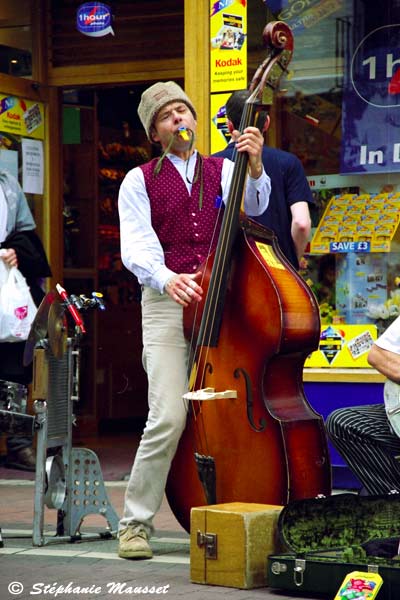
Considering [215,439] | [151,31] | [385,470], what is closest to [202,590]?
[215,439]

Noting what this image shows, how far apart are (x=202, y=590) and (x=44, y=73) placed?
5.44 m

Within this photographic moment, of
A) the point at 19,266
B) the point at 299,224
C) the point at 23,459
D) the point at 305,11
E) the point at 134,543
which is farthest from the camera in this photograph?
the point at 23,459

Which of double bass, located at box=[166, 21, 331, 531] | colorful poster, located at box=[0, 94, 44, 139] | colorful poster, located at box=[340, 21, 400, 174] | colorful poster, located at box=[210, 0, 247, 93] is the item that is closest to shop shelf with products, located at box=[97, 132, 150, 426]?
colorful poster, located at box=[0, 94, 44, 139]

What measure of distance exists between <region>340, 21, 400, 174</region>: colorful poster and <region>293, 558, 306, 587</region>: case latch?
3.49 metres

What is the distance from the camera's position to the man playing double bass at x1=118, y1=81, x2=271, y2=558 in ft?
18.0

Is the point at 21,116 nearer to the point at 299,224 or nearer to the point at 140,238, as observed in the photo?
the point at 299,224

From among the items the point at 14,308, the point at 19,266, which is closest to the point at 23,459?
the point at 14,308

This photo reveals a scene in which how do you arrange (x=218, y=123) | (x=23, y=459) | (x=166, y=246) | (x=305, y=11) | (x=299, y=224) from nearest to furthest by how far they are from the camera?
1. (x=166, y=246)
2. (x=299, y=224)
3. (x=218, y=123)
4. (x=305, y=11)
5. (x=23, y=459)

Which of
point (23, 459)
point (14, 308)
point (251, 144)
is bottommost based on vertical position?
point (23, 459)

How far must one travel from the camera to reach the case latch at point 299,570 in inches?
183

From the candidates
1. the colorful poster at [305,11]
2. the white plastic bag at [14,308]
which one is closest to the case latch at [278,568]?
the white plastic bag at [14,308]

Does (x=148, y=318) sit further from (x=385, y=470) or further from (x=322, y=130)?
(x=322, y=130)

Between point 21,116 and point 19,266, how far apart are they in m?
1.42

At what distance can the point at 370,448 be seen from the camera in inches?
220
